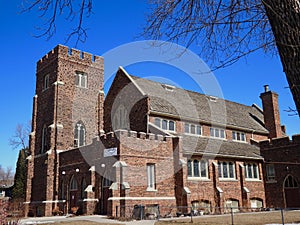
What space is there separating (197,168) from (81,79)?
16.1 metres

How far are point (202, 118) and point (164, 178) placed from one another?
30.1 ft

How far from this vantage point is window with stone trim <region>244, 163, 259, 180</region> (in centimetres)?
3061

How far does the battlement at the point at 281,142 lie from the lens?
99.7 feet

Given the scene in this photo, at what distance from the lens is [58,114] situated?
32.4 metres

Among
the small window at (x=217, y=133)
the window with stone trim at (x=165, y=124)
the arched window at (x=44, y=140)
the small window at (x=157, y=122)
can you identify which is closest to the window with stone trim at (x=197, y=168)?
the window with stone trim at (x=165, y=124)

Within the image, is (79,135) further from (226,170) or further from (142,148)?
(226,170)

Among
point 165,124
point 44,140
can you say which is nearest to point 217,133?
point 165,124

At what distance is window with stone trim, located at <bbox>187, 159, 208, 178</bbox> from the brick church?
8cm

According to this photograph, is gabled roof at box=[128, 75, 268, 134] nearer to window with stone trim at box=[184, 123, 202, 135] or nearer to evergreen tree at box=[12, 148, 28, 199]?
window with stone trim at box=[184, 123, 202, 135]

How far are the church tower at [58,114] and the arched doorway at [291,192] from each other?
18.6 meters

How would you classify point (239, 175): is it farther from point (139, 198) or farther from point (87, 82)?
point (87, 82)

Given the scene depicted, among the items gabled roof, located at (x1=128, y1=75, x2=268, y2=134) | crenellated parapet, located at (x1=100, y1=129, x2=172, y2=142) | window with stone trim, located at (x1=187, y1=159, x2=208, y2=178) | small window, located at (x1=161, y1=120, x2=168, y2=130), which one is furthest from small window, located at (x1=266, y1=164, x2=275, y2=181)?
crenellated parapet, located at (x1=100, y1=129, x2=172, y2=142)

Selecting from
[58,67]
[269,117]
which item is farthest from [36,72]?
[269,117]

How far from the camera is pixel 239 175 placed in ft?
96.7
